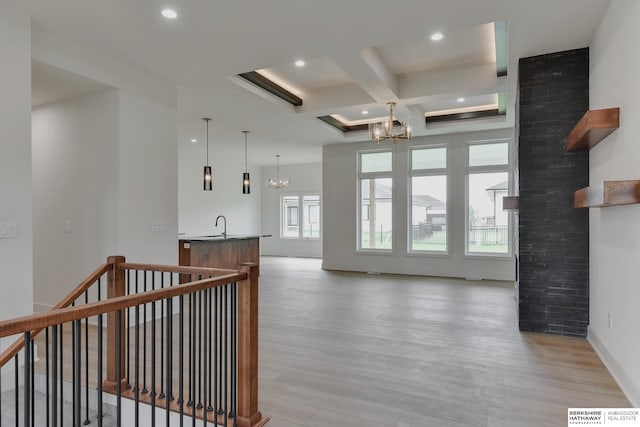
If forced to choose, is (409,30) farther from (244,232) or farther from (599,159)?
(244,232)

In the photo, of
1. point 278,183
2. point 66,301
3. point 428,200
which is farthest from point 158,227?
point 278,183

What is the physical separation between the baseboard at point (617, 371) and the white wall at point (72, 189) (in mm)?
4672

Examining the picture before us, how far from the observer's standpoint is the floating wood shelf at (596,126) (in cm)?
290

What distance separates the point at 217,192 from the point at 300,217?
2802mm

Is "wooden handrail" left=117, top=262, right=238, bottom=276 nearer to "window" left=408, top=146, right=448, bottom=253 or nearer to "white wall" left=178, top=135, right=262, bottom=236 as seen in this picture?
"white wall" left=178, top=135, right=262, bottom=236

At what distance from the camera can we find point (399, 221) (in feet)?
27.7

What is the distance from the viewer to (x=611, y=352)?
3.11 metres

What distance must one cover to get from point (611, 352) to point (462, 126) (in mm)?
5011

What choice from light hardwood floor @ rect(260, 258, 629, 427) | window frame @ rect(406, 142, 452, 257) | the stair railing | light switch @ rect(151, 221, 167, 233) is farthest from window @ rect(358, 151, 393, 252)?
the stair railing

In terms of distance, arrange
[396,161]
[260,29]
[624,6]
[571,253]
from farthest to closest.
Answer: [396,161]
[571,253]
[260,29]
[624,6]

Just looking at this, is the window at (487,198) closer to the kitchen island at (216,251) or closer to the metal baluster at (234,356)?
the kitchen island at (216,251)

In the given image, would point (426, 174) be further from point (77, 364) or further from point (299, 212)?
point (77, 364)

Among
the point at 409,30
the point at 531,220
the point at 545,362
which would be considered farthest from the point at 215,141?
the point at 545,362

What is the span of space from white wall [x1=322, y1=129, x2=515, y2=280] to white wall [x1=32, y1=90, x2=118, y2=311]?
544cm
